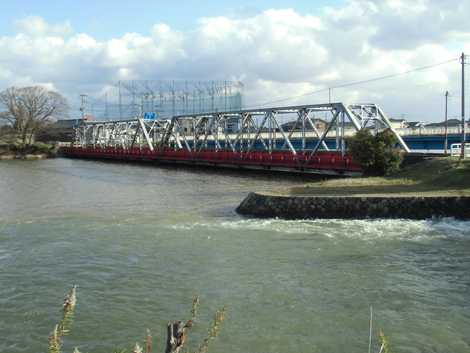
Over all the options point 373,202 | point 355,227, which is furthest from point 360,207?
point 355,227

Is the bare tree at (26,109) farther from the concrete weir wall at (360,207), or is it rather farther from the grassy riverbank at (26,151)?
the concrete weir wall at (360,207)

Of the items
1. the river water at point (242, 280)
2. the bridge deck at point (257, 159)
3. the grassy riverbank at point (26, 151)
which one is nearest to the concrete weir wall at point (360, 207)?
the river water at point (242, 280)

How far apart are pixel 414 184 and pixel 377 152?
569 cm

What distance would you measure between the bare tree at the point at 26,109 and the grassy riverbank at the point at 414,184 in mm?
78246

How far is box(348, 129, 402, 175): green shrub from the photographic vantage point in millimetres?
31000

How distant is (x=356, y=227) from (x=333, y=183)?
28.8 feet

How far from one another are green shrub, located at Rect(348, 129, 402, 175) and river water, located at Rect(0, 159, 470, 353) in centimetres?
1230

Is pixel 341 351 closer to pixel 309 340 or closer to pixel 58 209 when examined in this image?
pixel 309 340

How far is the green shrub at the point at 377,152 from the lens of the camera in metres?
31.0

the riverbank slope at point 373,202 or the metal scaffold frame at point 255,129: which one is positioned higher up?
the metal scaffold frame at point 255,129

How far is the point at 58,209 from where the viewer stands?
25250mm

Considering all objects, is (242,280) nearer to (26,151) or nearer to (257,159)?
(257,159)

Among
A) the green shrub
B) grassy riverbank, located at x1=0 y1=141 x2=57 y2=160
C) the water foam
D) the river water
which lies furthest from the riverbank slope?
grassy riverbank, located at x1=0 y1=141 x2=57 y2=160

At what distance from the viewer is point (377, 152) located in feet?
102
